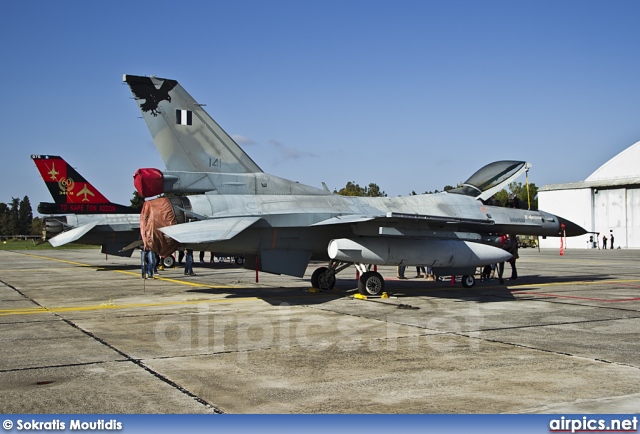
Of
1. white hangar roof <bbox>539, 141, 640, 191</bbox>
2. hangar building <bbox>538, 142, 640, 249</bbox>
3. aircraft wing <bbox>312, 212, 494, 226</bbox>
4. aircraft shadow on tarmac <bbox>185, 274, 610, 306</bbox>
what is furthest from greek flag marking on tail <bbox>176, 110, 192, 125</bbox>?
white hangar roof <bbox>539, 141, 640, 191</bbox>

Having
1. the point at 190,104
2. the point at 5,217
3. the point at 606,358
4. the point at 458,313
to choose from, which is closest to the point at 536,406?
the point at 606,358

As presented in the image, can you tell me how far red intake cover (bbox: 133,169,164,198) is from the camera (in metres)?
12.5

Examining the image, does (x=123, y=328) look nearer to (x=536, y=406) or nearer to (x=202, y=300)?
(x=202, y=300)

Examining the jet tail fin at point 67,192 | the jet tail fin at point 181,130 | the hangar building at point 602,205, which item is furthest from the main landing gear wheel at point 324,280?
the hangar building at point 602,205

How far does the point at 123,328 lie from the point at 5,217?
137382 mm

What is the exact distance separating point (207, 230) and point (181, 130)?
281 cm

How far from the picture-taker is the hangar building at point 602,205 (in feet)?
164

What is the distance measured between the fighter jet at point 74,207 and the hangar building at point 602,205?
39107 millimetres

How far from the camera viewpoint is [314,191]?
14.7 m

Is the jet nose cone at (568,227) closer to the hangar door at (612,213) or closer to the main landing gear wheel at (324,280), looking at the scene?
the main landing gear wheel at (324,280)

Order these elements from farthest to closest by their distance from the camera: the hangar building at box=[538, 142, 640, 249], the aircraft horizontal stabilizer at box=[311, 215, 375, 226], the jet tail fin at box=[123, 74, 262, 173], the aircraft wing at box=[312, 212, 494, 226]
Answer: the hangar building at box=[538, 142, 640, 249]
the jet tail fin at box=[123, 74, 262, 173]
the aircraft horizontal stabilizer at box=[311, 215, 375, 226]
the aircraft wing at box=[312, 212, 494, 226]

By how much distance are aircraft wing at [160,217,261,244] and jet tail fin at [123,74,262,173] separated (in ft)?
5.70

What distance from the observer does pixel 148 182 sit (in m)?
12.5

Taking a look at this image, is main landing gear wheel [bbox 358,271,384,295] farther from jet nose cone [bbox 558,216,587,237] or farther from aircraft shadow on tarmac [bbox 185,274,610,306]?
jet nose cone [bbox 558,216,587,237]
